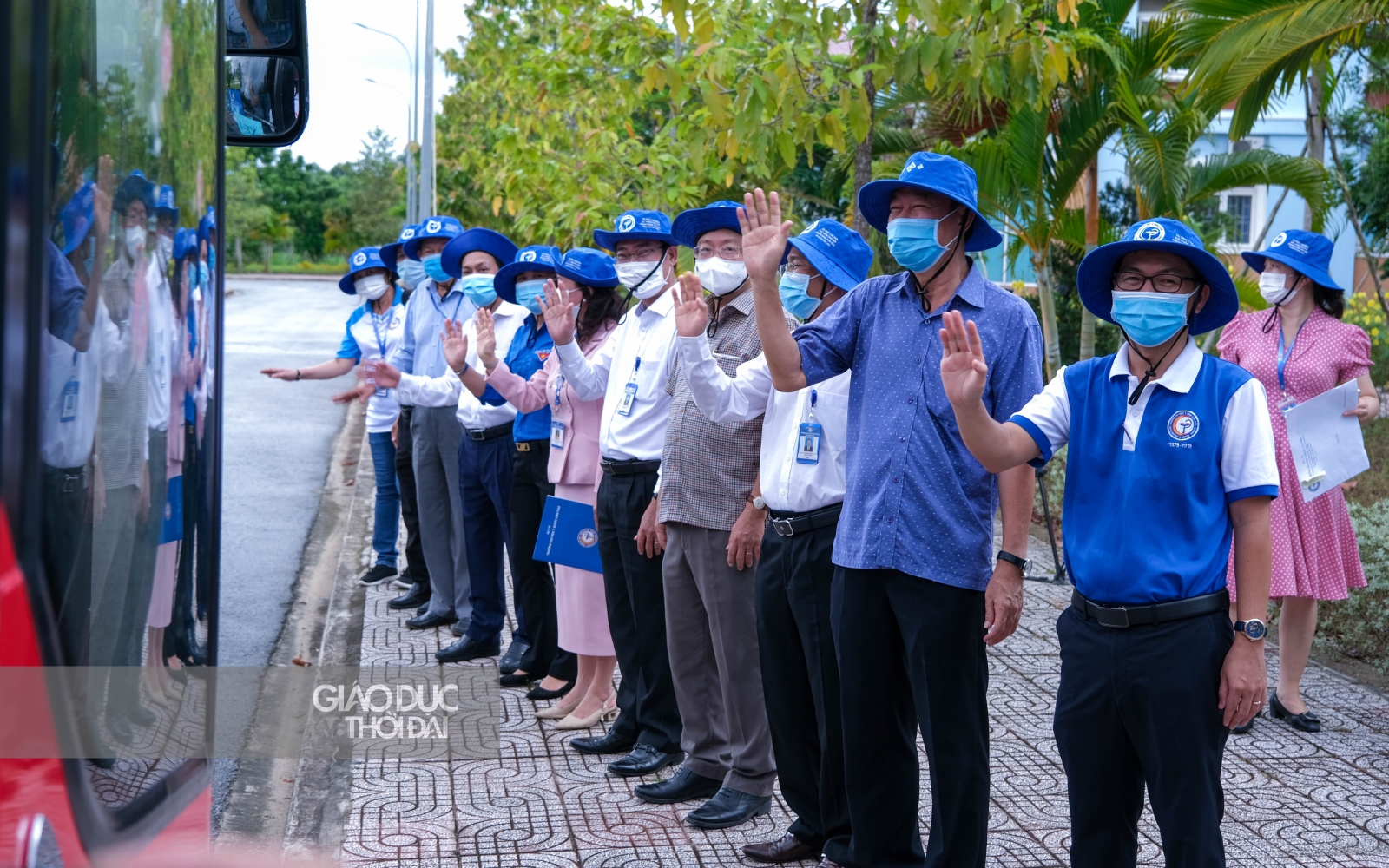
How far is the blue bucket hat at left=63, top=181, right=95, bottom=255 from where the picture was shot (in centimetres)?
159

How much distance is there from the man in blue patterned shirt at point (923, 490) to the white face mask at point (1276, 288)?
→ 2.36m

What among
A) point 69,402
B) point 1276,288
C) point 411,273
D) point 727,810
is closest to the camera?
point 69,402

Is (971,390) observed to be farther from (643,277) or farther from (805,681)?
(643,277)

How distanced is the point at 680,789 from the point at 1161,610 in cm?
230

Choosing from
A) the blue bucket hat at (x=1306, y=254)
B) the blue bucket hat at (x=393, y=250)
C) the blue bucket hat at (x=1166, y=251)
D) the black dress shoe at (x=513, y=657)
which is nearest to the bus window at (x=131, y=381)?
the blue bucket hat at (x=1166, y=251)

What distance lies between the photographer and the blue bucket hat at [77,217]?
1.59 meters

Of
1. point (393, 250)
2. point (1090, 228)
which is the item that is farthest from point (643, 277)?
point (1090, 228)

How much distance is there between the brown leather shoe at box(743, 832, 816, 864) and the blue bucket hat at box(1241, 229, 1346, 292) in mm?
3081

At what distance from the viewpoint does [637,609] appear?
17.8ft

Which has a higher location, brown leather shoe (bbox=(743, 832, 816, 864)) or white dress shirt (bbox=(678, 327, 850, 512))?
white dress shirt (bbox=(678, 327, 850, 512))

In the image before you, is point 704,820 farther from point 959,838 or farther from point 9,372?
point 9,372

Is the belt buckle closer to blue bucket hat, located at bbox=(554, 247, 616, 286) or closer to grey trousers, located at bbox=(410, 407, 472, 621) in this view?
blue bucket hat, located at bbox=(554, 247, 616, 286)

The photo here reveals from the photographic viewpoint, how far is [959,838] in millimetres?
3725

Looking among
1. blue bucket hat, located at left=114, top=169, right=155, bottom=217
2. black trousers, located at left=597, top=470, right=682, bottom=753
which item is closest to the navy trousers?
black trousers, located at left=597, top=470, right=682, bottom=753
